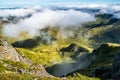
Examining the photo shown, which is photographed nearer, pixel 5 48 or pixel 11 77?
pixel 11 77

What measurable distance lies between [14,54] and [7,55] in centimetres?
1021

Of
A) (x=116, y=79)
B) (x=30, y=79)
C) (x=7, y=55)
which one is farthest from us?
(x=116, y=79)

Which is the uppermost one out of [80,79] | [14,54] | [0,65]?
[0,65]

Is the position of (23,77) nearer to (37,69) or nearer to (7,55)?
(37,69)

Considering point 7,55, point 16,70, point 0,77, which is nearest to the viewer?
point 0,77

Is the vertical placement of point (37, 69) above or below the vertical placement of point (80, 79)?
above

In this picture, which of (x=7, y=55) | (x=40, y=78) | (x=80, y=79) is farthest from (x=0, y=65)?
(x=80, y=79)

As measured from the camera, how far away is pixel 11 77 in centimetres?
9406

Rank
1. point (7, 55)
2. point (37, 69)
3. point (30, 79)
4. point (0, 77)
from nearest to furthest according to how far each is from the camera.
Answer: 1. point (0, 77)
2. point (30, 79)
3. point (37, 69)
4. point (7, 55)

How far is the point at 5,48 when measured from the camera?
171375mm

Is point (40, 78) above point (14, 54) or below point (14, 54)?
above

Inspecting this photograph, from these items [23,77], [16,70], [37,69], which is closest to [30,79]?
[23,77]

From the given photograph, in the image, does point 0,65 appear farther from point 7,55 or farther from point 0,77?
point 7,55

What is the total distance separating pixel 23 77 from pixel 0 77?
9.36m
